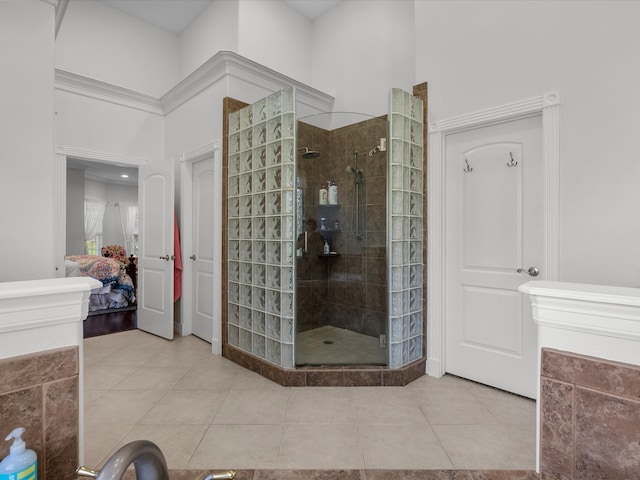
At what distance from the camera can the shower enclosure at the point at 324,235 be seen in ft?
8.87

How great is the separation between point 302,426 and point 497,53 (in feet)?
9.26

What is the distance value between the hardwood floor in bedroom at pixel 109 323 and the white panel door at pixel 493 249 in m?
3.81

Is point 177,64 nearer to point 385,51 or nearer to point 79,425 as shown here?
point 385,51

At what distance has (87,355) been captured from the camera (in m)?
3.33

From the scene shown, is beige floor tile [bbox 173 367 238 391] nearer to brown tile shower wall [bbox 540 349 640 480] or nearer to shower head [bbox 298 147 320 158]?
shower head [bbox 298 147 320 158]

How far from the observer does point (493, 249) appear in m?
2.59

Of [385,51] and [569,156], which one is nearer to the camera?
[569,156]

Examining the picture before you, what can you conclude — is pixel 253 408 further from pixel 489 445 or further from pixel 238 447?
pixel 489 445

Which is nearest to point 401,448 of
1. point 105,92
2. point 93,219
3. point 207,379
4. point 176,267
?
point 207,379

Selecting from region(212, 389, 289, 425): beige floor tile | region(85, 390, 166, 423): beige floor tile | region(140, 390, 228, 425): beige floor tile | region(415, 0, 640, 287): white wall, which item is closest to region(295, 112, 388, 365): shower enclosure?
region(212, 389, 289, 425): beige floor tile

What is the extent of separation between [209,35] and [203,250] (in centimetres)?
258

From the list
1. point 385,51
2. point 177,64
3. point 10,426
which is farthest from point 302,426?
point 177,64

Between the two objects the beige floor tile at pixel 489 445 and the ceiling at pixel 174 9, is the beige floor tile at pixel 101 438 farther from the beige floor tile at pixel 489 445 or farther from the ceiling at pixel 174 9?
the ceiling at pixel 174 9

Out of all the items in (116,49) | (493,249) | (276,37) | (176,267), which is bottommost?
(176,267)
